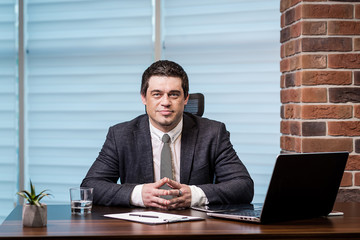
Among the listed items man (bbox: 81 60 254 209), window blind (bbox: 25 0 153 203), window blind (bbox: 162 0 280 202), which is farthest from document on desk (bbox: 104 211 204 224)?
window blind (bbox: 25 0 153 203)

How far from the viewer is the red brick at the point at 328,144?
275 cm

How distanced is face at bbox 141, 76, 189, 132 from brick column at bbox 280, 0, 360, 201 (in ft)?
2.48

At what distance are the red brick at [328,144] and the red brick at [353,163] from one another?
5 centimetres

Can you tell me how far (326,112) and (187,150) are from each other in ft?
2.80

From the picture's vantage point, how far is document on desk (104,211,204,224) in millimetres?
1643

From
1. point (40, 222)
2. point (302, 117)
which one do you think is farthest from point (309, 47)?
point (40, 222)

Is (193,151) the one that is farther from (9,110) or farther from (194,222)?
(9,110)

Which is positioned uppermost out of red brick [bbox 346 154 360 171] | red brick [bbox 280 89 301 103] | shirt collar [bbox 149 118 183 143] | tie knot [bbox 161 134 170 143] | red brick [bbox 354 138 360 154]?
red brick [bbox 280 89 301 103]

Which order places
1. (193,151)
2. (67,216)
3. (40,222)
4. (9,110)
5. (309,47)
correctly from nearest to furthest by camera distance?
(40,222)
(67,216)
(193,151)
(309,47)
(9,110)

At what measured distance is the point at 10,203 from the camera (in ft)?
12.7

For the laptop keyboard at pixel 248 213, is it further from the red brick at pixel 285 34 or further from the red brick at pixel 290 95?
the red brick at pixel 285 34

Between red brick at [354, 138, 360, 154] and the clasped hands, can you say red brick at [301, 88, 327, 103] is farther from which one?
the clasped hands

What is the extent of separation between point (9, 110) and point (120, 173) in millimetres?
1822

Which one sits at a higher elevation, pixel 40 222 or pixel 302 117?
pixel 302 117
